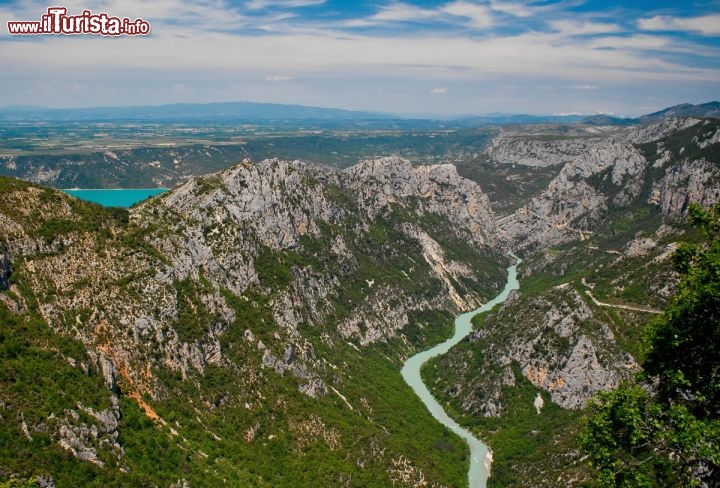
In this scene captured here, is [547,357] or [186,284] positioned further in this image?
[547,357]

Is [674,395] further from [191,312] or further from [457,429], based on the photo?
[457,429]

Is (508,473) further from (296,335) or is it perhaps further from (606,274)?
(606,274)

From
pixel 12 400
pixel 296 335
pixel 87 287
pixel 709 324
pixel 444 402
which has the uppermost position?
pixel 709 324

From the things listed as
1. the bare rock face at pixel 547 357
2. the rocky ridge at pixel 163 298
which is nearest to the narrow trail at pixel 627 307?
the bare rock face at pixel 547 357

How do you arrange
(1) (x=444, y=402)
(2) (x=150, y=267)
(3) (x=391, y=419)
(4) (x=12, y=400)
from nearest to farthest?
(4) (x=12, y=400), (2) (x=150, y=267), (3) (x=391, y=419), (1) (x=444, y=402)

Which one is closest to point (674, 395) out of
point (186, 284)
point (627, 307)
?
point (186, 284)

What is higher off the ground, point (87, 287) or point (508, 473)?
point (87, 287)

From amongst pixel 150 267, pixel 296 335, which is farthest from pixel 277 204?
pixel 150 267

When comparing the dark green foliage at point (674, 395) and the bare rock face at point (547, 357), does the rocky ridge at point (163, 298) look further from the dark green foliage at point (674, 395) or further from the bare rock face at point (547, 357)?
the dark green foliage at point (674, 395)

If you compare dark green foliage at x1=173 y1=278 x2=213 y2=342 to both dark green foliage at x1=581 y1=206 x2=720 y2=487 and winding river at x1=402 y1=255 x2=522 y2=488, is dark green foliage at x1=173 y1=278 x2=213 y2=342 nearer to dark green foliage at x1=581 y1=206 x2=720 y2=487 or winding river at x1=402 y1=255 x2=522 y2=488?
winding river at x1=402 y1=255 x2=522 y2=488
